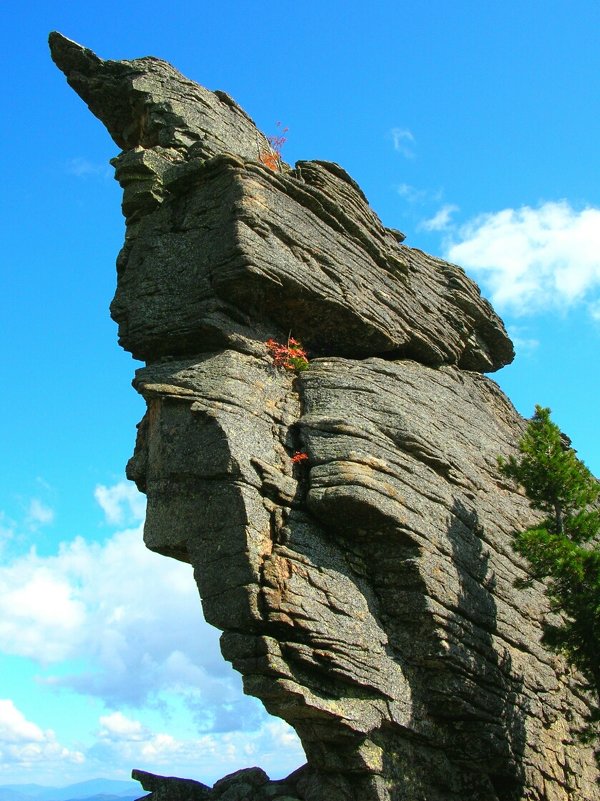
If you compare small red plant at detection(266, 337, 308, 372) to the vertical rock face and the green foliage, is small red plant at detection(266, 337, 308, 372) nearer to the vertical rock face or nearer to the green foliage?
the vertical rock face

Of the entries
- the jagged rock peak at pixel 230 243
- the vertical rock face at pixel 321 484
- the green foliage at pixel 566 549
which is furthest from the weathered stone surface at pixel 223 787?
the jagged rock peak at pixel 230 243

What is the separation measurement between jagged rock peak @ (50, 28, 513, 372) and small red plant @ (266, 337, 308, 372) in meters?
0.53

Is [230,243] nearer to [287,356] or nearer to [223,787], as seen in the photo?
[287,356]

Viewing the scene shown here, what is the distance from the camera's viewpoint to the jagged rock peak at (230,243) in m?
21.3

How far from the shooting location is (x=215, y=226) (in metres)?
22.0

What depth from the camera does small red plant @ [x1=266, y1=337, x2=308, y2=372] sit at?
21797 mm

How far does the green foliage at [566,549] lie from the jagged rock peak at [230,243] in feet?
19.7

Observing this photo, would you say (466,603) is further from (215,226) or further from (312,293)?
(215,226)

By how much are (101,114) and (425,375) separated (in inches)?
552

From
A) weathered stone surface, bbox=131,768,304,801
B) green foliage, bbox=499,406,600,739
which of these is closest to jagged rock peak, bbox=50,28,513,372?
green foliage, bbox=499,406,600,739

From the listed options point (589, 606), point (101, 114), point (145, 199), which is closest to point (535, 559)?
point (589, 606)

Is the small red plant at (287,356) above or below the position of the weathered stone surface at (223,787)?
above

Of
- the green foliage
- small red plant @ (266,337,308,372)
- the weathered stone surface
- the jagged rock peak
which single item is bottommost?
the weathered stone surface

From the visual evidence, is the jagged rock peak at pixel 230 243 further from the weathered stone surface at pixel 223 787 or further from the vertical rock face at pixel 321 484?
the weathered stone surface at pixel 223 787
